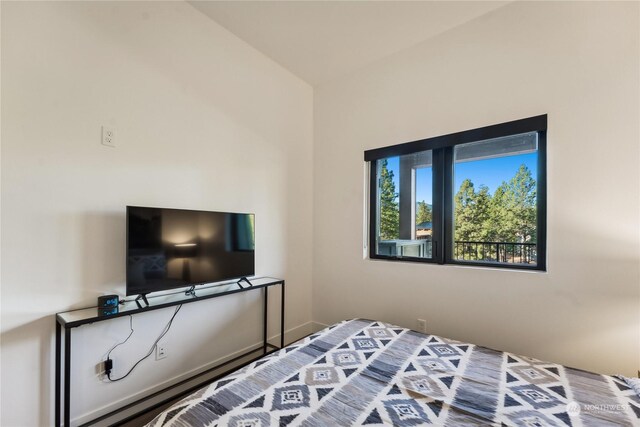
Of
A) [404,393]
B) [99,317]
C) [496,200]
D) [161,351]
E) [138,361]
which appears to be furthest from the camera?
[496,200]

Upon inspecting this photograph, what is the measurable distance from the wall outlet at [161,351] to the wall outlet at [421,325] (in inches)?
79.9

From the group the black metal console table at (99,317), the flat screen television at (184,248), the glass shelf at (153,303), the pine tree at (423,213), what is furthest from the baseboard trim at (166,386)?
the pine tree at (423,213)

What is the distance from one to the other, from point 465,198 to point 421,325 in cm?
117

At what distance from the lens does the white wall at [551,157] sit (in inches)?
70.6

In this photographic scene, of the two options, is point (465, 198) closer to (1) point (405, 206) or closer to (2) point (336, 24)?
(1) point (405, 206)

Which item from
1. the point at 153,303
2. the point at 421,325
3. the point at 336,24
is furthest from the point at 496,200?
the point at 153,303

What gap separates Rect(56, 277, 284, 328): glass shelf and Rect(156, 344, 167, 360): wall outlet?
375 mm

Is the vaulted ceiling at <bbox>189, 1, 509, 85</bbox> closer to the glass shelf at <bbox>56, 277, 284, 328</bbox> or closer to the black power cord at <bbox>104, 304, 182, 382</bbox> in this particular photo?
the glass shelf at <bbox>56, 277, 284, 328</bbox>

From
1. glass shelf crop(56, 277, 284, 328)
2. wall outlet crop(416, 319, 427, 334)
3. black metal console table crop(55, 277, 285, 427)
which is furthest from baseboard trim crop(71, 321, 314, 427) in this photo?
wall outlet crop(416, 319, 427, 334)

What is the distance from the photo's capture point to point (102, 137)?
179 cm

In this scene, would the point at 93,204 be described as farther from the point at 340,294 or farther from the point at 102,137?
the point at 340,294

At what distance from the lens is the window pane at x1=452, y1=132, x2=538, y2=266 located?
7.26ft

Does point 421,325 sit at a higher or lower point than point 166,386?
higher

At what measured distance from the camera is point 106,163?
1.81m
